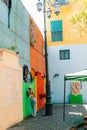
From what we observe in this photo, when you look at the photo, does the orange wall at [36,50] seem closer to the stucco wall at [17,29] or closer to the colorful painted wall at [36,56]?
the colorful painted wall at [36,56]

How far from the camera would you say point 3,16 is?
49.1ft

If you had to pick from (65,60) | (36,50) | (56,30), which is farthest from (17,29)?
(65,60)

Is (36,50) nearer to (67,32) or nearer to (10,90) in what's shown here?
(67,32)

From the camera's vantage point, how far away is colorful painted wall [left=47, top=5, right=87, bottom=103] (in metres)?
30.8

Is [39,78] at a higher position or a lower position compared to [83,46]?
lower

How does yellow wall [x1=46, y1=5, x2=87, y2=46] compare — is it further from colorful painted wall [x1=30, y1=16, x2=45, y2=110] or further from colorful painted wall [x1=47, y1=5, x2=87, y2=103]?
colorful painted wall [x1=30, y1=16, x2=45, y2=110]

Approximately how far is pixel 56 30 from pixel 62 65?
10.6ft

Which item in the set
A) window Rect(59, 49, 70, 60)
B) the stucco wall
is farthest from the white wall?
the stucco wall

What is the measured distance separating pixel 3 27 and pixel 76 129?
5.35 meters

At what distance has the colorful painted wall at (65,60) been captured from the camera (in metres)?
30.8

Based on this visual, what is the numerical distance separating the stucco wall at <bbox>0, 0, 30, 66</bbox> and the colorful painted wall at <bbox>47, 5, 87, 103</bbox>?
1047cm

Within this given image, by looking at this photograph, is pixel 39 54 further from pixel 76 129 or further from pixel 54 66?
pixel 76 129

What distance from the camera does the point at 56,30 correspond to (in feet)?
102

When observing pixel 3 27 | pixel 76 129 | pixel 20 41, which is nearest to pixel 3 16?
pixel 3 27
